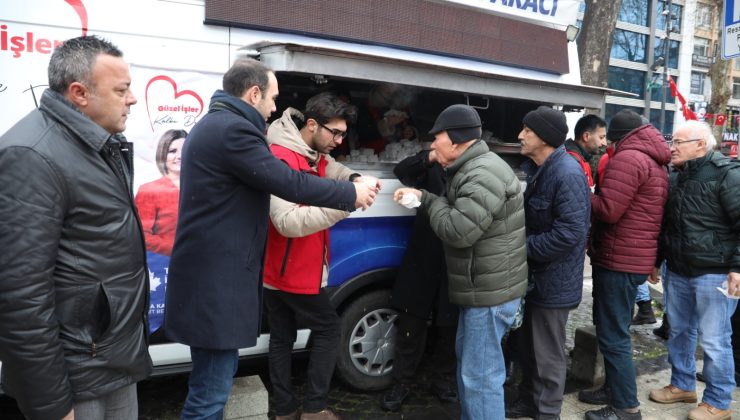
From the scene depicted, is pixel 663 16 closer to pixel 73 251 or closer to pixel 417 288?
pixel 417 288

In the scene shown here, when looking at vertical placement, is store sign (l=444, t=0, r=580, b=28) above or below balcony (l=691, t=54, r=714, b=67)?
below

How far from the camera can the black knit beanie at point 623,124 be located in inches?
144

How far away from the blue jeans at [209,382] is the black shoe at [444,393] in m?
1.85

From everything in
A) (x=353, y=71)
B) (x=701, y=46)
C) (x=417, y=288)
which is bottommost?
(x=417, y=288)

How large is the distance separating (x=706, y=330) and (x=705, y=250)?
525 millimetres

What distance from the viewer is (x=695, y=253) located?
3414mm

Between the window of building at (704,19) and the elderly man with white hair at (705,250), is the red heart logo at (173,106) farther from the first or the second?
the window of building at (704,19)

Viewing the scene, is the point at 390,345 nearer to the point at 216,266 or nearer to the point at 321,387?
the point at 321,387

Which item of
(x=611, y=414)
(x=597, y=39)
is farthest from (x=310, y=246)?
(x=597, y=39)

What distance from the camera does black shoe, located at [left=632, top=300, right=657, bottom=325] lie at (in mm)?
5648

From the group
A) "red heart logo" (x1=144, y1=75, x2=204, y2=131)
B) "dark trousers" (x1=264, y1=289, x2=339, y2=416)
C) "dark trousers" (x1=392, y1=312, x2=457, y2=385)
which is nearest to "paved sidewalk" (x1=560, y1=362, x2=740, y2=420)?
"dark trousers" (x1=392, y1=312, x2=457, y2=385)

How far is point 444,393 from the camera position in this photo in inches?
151

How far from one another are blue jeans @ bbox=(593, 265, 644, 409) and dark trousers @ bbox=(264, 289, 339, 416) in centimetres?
170

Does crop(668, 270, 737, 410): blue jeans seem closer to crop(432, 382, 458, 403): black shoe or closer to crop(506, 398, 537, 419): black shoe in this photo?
crop(506, 398, 537, 419): black shoe
